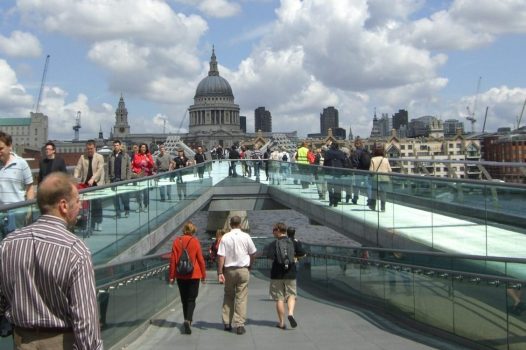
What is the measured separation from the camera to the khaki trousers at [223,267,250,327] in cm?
975

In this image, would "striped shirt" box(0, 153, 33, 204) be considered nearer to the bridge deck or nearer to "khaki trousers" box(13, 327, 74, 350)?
the bridge deck

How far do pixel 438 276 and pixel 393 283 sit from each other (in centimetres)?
167

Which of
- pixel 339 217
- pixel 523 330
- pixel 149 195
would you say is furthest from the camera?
pixel 339 217

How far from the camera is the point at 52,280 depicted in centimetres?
353

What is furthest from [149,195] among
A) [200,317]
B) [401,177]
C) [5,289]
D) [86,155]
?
[5,289]

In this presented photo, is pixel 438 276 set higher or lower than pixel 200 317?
higher

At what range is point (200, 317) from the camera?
11.5m

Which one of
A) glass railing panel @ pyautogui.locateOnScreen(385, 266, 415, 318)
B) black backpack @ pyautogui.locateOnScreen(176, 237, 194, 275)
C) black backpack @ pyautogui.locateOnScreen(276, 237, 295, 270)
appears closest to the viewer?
black backpack @ pyautogui.locateOnScreen(176, 237, 194, 275)

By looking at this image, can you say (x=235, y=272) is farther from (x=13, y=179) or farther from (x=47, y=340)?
(x=47, y=340)

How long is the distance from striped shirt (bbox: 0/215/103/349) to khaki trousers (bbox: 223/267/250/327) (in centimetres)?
624

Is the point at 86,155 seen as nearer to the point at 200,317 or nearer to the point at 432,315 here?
the point at 200,317

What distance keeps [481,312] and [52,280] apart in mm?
5673

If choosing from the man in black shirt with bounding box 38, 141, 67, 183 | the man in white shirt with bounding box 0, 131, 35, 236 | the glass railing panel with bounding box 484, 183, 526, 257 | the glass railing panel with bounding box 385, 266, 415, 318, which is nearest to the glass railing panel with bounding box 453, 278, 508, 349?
the glass railing panel with bounding box 484, 183, 526, 257

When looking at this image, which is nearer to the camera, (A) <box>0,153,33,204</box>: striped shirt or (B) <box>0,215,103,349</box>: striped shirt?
(B) <box>0,215,103,349</box>: striped shirt
